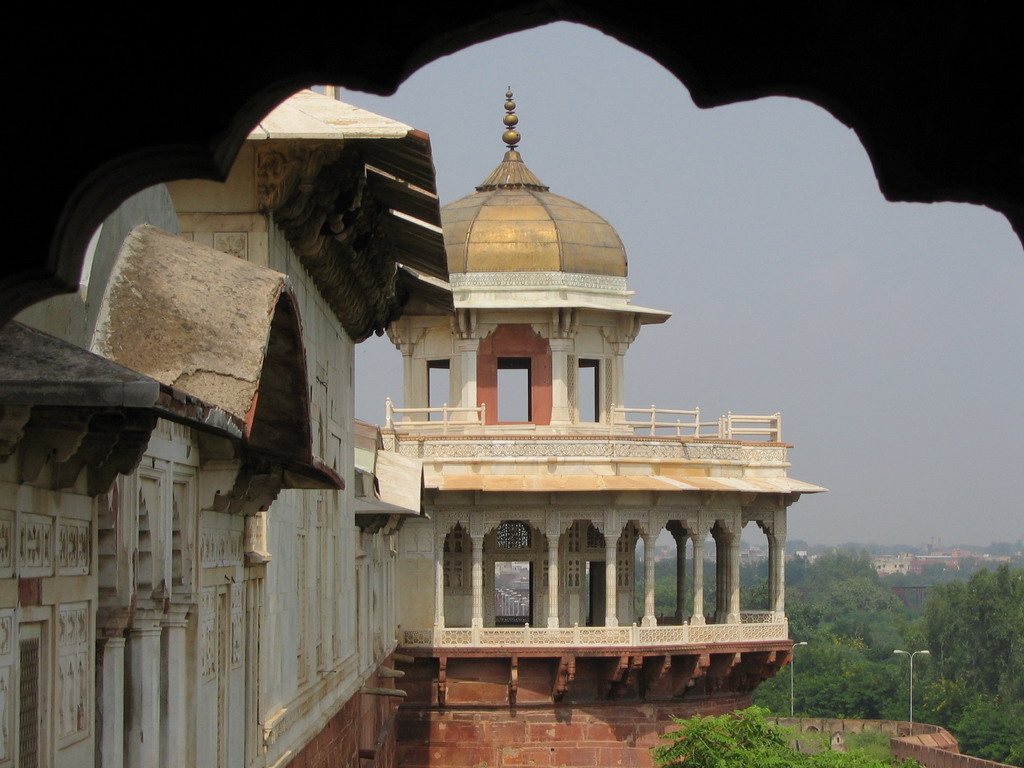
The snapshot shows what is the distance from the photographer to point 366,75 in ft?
10.5

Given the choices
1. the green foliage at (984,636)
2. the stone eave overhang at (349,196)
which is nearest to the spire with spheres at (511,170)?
the stone eave overhang at (349,196)

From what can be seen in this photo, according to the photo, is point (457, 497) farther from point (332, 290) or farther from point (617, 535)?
point (332, 290)

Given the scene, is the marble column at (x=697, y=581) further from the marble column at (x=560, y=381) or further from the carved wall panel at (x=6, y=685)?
the carved wall panel at (x=6, y=685)

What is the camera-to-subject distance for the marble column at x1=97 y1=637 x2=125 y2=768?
8078 millimetres

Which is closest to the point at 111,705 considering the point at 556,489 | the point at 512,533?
the point at 556,489

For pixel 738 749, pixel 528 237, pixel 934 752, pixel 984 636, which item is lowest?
pixel 984 636

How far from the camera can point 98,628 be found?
8094 mm

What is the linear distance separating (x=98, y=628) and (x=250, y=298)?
7.03 feet

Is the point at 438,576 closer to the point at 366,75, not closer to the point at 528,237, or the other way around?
the point at 528,237

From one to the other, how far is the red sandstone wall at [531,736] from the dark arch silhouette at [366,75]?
96.9ft

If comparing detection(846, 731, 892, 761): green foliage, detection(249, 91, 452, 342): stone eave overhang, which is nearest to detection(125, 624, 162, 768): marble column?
detection(249, 91, 452, 342): stone eave overhang

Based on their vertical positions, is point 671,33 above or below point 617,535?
above

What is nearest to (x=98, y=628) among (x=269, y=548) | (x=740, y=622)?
(x=269, y=548)

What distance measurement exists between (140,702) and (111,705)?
51cm
